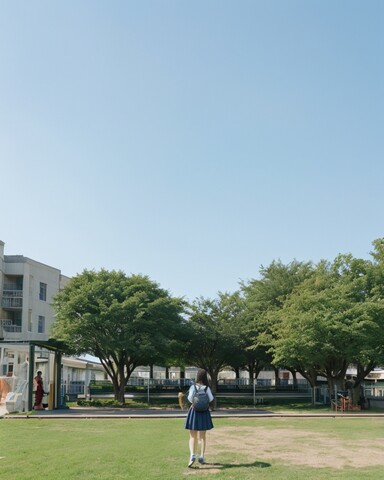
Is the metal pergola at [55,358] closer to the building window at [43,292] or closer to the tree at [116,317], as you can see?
the tree at [116,317]

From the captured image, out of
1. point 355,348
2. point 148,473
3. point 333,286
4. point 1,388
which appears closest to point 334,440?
point 148,473

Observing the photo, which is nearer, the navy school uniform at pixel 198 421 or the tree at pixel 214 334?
the navy school uniform at pixel 198 421

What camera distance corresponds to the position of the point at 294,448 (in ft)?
42.3

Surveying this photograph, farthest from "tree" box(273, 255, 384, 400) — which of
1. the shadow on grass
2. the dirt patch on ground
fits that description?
the shadow on grass

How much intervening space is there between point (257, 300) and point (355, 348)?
10508 mm

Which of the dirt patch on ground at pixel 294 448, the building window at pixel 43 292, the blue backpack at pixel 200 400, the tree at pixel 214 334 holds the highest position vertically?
the building window at pixel 43 292

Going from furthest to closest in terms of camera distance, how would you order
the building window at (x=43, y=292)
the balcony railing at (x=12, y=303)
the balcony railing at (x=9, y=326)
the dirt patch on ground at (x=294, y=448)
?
the building window at (x=43, y=292)
the balcony railing at (x=12, y=303)
the balcony railing at (x=9, y=326)
the dirt patch on ground at (x=294, y=448)

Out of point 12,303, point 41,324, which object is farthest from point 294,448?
point 41,324

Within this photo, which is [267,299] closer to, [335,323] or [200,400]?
[335,323]

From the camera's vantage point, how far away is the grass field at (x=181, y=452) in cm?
958

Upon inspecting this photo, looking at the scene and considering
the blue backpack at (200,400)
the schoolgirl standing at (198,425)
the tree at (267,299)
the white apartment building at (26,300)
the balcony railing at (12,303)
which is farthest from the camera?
the balcony railing at (12,303)

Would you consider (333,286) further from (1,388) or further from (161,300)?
(1,388)

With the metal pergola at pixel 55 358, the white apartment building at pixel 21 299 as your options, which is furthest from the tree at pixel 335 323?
the white apartment building at pixel 21 299

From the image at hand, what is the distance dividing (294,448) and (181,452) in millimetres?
2605
